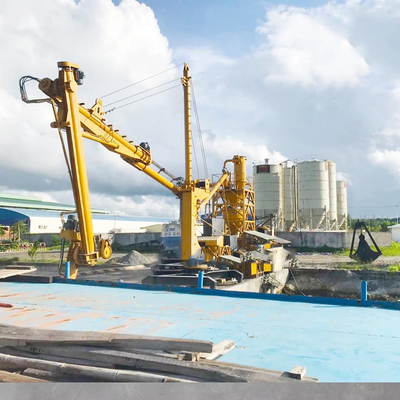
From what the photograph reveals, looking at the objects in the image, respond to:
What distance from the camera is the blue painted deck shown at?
5016 millimetres

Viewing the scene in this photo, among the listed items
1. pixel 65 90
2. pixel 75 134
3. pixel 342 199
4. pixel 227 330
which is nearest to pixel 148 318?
pixel 227 330

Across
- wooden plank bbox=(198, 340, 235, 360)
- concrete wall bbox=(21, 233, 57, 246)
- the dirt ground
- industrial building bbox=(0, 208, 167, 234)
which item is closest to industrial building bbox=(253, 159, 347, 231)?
the dirt ground

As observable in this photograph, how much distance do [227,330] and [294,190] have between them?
40.5 metres

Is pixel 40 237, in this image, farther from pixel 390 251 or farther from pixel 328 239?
pixel 390 251

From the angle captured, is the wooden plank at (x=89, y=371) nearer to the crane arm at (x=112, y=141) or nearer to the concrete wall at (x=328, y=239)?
the crane arm at (x=112, y=141)

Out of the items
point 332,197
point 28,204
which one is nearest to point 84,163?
point 332,197

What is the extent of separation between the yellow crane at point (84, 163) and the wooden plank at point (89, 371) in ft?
25.0

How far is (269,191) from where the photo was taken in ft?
A: 140

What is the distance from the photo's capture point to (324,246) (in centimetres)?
3481

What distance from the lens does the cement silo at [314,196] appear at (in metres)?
42.1

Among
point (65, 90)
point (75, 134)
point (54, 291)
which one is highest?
point (65, 90)

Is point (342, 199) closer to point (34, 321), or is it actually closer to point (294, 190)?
point (294, 190)

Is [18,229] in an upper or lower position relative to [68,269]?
upper

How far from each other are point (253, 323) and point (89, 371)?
349 cm
